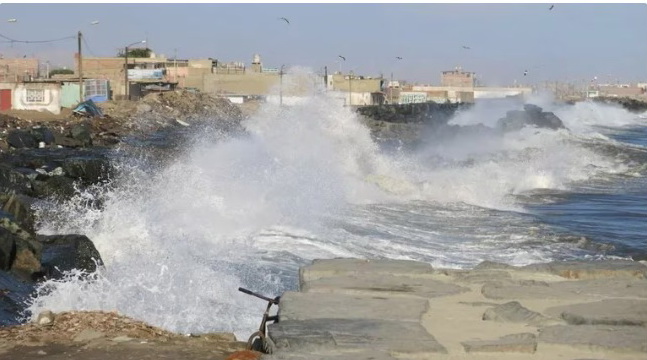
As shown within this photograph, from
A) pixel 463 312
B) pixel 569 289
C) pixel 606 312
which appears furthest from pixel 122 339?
pixel 606 312

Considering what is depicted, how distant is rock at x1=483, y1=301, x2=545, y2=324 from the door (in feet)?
Result: 145

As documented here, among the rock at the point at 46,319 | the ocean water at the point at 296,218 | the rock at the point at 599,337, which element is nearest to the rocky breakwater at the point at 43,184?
the ocean water at the point at 296,218

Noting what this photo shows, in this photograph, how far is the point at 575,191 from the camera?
23297 mm

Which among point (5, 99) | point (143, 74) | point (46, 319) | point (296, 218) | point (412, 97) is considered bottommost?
point (296, 218)

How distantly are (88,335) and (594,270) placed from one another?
291 centimetres

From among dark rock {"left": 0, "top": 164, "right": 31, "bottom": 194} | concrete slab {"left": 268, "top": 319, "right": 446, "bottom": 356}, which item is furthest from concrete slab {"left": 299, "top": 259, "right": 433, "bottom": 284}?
dark rock {"left": 0, "top": 164, "right": 31, "bottom": 194}

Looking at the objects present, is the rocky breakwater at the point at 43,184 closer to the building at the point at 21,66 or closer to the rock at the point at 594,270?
the rock at the point at 594,270

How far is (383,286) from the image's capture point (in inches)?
192

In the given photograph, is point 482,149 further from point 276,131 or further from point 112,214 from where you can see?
point 112,214

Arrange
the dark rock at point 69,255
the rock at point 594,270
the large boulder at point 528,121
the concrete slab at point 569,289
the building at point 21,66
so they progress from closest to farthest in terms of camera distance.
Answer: the concrete slab at point 569,289 → the rock at point 594,270 → the dark rock at point 69,255 → the large boulder at point 528,121 → the building at point 21,66

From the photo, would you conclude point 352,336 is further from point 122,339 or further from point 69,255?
point 69,255

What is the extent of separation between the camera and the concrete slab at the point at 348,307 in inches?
167

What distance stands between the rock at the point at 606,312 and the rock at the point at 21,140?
24085 mm

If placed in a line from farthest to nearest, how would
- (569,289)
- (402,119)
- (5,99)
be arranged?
1. (402,119)
2. (5,99)
3. (569,289)
